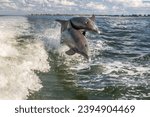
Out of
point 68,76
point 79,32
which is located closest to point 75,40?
point 79,32

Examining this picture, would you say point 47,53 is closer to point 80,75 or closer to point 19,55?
point 19,55

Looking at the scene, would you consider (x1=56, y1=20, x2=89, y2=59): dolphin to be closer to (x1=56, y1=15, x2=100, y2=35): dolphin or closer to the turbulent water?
(x1=56, y1=15, x2=100, y2=35): dolphin

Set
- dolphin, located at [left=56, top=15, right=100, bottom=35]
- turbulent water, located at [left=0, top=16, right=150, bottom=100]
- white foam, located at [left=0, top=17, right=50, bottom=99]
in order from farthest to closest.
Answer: turbulent water, located at [left=0, top=16, right=150, bottom=100] < white foam, located at [left=0, top=17, right=50, bottom=99] < dolphin, located at [left=56, top=15, right=100, bottom=35]

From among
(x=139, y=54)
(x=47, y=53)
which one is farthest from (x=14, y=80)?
(x=139, y=54)

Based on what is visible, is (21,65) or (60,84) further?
(21,65)

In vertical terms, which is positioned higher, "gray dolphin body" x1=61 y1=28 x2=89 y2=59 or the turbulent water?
the turbulent water

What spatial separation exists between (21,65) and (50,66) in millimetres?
1875

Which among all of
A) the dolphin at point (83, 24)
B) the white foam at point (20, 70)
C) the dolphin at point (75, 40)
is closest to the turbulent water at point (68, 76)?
the white foam at point (20, 70)

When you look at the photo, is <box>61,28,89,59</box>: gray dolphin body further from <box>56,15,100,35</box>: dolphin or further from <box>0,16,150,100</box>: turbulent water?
<box>0,16,150,100</box>: turbulent water

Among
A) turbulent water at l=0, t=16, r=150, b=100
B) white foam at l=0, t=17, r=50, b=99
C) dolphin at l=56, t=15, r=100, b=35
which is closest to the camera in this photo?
dolphin at l=56, t=15, r=100, b=35

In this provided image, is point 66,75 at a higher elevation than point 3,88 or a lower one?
higher

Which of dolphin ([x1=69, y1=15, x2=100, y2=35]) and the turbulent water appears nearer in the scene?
dolphin ([x1=69, y1=15, x2=100, y2=35])

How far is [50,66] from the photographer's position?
52.2 feet


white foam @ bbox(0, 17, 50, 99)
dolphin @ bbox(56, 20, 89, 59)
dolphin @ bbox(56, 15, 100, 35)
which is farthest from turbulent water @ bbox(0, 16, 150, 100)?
dolphin @ bbox(56, 15, 100, 35)
